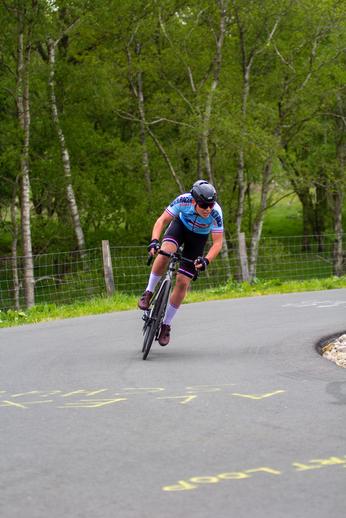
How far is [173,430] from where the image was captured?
3.39 metres

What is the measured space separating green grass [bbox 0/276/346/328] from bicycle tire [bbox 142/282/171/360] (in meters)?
3.91

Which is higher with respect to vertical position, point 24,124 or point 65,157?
point 24,124

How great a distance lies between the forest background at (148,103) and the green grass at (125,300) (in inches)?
255

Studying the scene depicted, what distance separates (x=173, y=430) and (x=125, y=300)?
7.75m

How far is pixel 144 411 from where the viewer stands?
3.80 metres

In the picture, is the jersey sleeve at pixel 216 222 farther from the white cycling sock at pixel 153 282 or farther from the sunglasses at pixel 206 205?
the white cycling sock at pixel 153 282

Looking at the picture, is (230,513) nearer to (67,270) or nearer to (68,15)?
(67,270)

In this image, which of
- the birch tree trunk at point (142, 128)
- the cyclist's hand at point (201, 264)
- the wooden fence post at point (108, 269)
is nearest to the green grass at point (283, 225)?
the birch tree trunk at point (142, 128)

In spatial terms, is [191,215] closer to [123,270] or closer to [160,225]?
[160,225]

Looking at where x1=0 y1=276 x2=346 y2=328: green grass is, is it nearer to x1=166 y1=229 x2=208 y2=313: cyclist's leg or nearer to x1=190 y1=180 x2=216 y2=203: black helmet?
x1=166 y1=229 x2=208 y2=313: cyclist's leg

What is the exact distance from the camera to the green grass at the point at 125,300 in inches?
368

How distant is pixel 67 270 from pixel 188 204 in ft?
28.2

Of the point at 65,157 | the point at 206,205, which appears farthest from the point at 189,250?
the point at 65,157

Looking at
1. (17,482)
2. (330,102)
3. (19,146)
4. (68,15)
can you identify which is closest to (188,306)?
(17,482)
